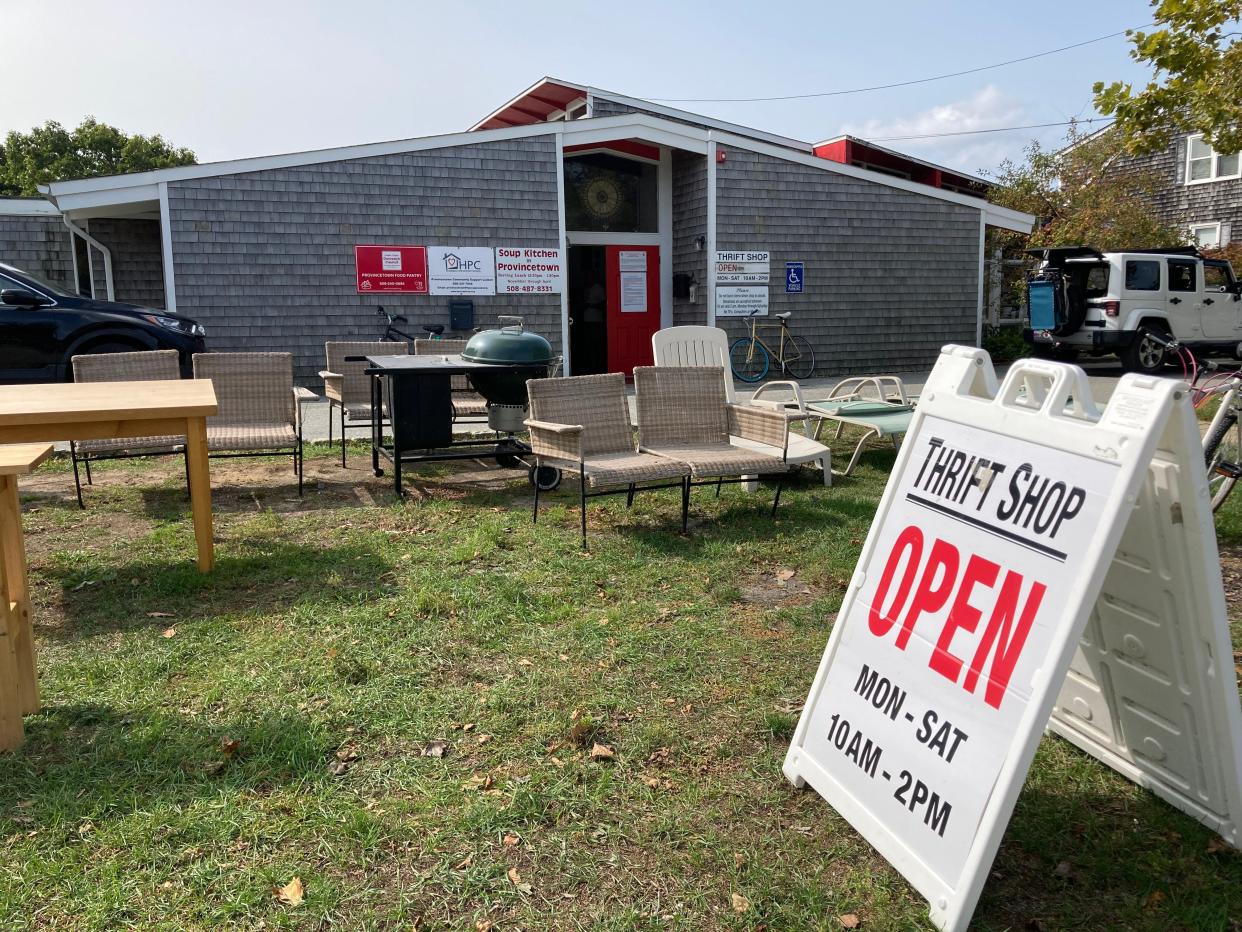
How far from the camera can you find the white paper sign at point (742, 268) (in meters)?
14.0

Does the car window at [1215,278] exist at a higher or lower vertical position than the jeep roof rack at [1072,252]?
lower

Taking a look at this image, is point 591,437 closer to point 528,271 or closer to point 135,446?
point 135,446

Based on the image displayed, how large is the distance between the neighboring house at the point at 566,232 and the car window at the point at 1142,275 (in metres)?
2.23

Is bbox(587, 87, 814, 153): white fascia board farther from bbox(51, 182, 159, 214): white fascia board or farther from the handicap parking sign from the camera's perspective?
bbox(51, 182, 159, 214): white fascia board

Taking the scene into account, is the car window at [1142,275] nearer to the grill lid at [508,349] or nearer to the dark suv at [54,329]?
the grill lid at [508,349]

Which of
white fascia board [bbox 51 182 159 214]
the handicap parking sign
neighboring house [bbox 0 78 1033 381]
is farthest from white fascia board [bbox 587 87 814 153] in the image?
white fascia board [bbox 51 182 159 214]

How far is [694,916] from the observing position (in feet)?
6.94

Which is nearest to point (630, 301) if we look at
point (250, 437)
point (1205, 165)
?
point (250, 437)

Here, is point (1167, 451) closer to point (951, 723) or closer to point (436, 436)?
point (951, 723)

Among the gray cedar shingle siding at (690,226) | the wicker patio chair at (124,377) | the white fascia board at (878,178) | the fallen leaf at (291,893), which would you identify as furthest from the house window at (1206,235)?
the fallen leaf at (291,893)

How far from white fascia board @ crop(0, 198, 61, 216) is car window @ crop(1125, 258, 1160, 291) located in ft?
53.7

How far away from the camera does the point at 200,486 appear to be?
445cm

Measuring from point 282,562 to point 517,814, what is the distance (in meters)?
2.67

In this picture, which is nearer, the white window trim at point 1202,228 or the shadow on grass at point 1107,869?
the shadow on grass at point 1107,869
